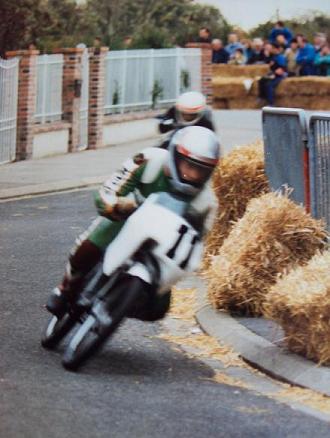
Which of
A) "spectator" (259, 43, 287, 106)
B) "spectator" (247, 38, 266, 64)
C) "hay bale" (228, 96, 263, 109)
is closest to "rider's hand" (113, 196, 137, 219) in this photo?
"spectator" (259, 43, 287, 106)

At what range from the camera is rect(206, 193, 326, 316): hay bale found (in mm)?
10422

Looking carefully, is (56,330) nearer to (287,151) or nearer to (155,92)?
(287,151)

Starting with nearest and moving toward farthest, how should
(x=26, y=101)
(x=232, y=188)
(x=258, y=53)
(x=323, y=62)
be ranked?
(x=232, y=188)
(x=26, y=101)
(x=323, y=62)
(x=258, y=53)

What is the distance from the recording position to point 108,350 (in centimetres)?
959

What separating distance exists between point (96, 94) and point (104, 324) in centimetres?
1833

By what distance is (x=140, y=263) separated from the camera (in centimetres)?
875

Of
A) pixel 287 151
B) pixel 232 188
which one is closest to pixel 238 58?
pixel 232 188

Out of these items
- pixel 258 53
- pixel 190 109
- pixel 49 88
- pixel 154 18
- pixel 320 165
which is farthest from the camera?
pixel 154 18

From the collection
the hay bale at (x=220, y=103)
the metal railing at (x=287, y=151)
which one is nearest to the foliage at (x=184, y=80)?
the hay bale at (x=220, y=103)

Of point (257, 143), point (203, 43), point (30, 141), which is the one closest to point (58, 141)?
point (30, 141)

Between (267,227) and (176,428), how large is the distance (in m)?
3.07

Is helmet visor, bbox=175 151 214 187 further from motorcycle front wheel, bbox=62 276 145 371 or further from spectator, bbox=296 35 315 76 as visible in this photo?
spectator, bbox=296 35 315 76

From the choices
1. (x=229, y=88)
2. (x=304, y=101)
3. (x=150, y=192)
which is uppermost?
(x=150, y=192)

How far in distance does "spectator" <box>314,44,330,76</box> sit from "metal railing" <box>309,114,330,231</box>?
25964 millimetres
